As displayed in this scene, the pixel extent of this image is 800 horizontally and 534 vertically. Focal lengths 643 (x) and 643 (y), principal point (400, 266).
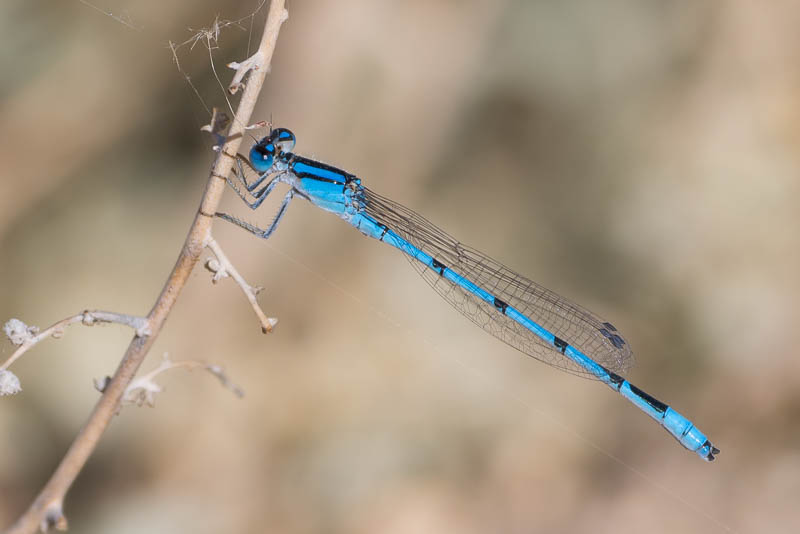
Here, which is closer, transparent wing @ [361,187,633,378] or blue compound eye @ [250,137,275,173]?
→ blue compound eye @ [250,137,275,173]

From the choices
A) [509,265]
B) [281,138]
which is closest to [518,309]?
[509,265]

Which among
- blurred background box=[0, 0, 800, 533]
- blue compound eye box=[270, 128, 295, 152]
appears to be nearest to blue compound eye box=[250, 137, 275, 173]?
blue compound eye box=[270, 128, 295, 152]

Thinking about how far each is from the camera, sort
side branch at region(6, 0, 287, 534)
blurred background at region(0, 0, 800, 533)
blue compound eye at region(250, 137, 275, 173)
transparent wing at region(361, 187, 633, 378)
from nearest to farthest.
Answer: side branch at region(6, 0, 287, 534) < blue compound eye at region(250, 137, 275, 173) < blurred background at region(0, 0, 800, 533) < transparent wing at region(361, 187, 633, 378)

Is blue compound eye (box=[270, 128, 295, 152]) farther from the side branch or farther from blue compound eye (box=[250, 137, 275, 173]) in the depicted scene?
the side branch

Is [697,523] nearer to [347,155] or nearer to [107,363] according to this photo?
[347,155]

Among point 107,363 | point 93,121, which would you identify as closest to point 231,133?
point 93,121
